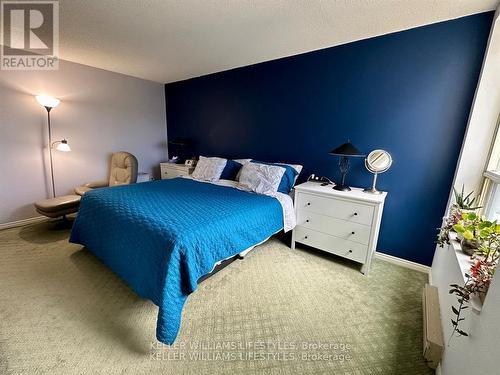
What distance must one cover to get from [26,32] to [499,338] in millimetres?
4166

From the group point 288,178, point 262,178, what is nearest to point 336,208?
point 288,178

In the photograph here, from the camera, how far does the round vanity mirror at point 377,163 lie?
2.24 m

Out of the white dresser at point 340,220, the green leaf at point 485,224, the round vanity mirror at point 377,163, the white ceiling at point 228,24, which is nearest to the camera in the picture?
the green leaf at point 485,224

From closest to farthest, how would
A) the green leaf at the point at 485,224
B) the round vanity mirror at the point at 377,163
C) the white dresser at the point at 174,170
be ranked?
the green leaf at the point at 485,224
the round vanity mirror at the point at 377,163
the white dresser at the point at 174,170

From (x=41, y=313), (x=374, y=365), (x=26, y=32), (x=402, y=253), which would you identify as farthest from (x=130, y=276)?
(x=26, y=32)

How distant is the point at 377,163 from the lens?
2.28 meters

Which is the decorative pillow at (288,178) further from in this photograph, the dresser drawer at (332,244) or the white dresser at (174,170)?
the white dresser at (174,170)

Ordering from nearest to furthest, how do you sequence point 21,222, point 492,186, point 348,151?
point 492,186 < point 348,151 < point 21,222

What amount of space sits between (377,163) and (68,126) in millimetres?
4198

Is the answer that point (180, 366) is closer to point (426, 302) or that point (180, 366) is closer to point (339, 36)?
point (426, 302)

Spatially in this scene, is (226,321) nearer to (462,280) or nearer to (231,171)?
(462,280)

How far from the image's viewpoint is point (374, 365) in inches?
51.7

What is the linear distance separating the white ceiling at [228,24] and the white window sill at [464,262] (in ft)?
5.82

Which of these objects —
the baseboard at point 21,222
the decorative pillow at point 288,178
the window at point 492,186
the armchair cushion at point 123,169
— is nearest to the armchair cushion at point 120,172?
the armchair cushion at point 123,169
